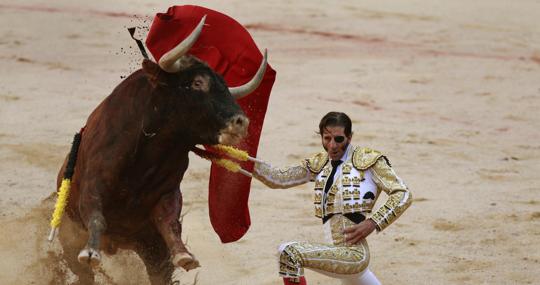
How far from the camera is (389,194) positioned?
5.29 metres

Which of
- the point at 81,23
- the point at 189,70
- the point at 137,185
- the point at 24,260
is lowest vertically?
the point at 81,23

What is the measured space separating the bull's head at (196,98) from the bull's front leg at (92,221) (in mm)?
529

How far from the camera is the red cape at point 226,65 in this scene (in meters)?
6.12

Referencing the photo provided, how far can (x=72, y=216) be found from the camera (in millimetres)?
6070

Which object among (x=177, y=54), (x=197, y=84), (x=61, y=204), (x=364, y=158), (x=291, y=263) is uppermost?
(x=177, y=54)

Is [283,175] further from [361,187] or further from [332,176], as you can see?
[361,187]

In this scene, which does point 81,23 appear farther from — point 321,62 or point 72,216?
point 72,216

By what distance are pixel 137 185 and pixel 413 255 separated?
225 centimetres

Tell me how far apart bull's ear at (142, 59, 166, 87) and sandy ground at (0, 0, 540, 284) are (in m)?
1.74

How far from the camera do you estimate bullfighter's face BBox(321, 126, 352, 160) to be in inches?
208

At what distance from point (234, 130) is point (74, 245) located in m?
1.60

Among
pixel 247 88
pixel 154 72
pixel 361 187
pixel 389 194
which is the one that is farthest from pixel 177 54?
pixel 389 194

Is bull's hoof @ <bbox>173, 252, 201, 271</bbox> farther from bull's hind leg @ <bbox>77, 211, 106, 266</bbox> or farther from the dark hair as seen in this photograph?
the dark hair

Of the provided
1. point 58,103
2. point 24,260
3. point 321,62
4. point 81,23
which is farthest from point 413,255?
point 81,23
